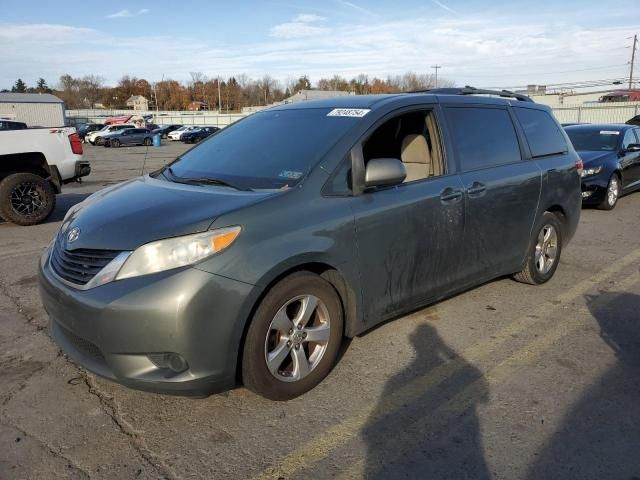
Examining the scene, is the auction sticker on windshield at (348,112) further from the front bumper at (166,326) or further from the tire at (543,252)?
the tire at (543,252)

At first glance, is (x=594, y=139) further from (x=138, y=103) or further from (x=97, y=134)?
(x=138, y=103)

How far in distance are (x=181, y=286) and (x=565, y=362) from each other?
266 centimetres

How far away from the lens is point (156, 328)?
8.22 feet

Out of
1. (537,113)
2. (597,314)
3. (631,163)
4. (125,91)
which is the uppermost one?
(125,91)

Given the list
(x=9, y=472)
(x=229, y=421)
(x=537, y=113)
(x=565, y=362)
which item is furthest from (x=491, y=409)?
(x=537, y=113)

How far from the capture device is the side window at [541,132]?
480 centimetres

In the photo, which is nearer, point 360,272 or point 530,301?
point 360,272

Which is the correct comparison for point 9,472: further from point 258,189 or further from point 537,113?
point 537,113

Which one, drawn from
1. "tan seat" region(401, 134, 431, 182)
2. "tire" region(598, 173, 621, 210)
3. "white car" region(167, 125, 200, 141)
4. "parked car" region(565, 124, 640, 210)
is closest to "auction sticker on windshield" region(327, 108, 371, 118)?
"tan seat" region(401, 134, 431, 182)

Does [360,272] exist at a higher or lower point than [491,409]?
higher

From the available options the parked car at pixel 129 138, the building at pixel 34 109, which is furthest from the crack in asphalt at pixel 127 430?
the building at pixel 34 109

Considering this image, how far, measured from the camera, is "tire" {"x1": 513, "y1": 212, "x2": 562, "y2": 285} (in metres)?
4.89

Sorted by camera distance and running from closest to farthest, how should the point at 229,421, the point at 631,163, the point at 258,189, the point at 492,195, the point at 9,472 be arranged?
1. the point at 9,472
2. the point at 229,421
3. the point at 258,189
4. the point at 492,195
5. the point at 631,163

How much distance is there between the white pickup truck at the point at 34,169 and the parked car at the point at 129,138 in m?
34.4
